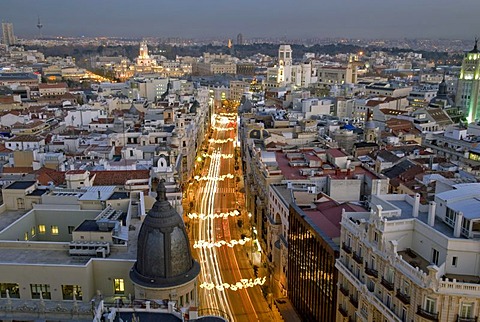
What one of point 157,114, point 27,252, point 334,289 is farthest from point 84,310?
point 157,114

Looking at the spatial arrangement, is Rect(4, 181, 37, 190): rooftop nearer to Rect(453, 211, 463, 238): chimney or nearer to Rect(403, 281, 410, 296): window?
Rect(403, 281, 410, 296): window

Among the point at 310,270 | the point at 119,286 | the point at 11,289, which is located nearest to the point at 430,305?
the point at 310,270

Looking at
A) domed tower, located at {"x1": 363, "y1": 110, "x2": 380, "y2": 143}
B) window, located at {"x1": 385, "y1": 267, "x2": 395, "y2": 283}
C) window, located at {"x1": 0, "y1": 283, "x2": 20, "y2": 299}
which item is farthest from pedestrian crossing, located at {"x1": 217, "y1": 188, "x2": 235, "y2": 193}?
window, located at {"x1": 385, "y1": 267, "x2": 395, "y2": 283}

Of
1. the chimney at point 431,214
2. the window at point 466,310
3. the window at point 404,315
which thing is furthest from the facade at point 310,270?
the window at point 466,310

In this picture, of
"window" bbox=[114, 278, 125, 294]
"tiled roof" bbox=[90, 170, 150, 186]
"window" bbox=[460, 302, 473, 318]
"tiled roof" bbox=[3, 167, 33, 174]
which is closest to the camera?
"window" bbox=[460, 302, 473, 318]

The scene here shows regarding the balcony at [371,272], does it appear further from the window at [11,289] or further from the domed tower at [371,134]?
the domed tower at [371,134]

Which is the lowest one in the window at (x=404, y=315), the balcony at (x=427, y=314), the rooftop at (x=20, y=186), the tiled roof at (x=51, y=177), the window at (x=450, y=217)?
the window at (x=404, y=315)

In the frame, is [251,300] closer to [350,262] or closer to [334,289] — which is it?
[334,289]
